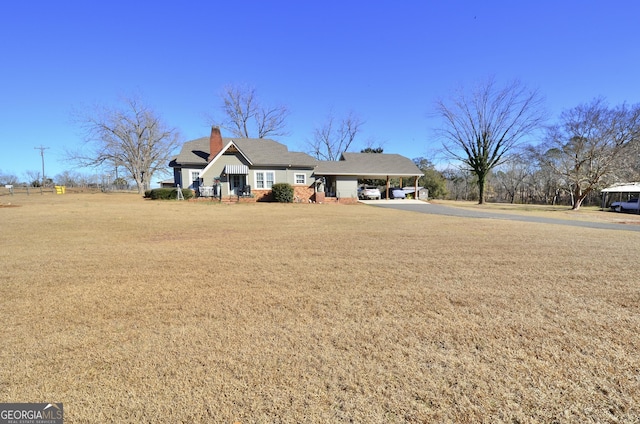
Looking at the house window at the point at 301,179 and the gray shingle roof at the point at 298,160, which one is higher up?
the gray shingle roof at the point at 298,160

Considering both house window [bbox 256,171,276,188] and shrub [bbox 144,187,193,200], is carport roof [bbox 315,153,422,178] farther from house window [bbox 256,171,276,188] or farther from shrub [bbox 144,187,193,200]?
shrub [bbox 144,187,193,200]

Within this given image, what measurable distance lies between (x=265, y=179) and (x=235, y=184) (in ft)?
8.66

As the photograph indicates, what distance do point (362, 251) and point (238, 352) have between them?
443cm

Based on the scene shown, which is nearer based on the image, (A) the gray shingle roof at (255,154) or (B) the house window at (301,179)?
(A) the gray shingle roof at (255,154)

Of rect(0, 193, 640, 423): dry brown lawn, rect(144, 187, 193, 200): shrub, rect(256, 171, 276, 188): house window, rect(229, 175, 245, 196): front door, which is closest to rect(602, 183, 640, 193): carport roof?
rect(0, 193, 640, 423): dry brown lawn

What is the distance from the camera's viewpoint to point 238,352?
8.84ft

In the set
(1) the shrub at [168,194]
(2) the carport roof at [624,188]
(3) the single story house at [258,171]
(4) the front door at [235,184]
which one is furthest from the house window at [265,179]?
(2) the carport roof at [624,188]

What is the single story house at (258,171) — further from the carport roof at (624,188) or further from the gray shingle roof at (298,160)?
the carport roof at (624,188)

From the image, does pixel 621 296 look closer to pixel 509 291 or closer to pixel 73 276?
pixel 509 291

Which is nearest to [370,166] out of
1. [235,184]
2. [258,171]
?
[258,171]

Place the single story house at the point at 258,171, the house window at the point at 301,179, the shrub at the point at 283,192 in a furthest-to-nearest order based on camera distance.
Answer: the house window at the point at 301,179, the single story house at the point at 258,171, the shrub at the point at 283,192

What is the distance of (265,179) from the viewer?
82.5ft

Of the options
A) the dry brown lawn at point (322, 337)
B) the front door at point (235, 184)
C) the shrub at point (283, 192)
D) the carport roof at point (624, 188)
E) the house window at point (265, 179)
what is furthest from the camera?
the carport roof at point (624, 188)

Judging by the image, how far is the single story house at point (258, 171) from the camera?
2411 cm
